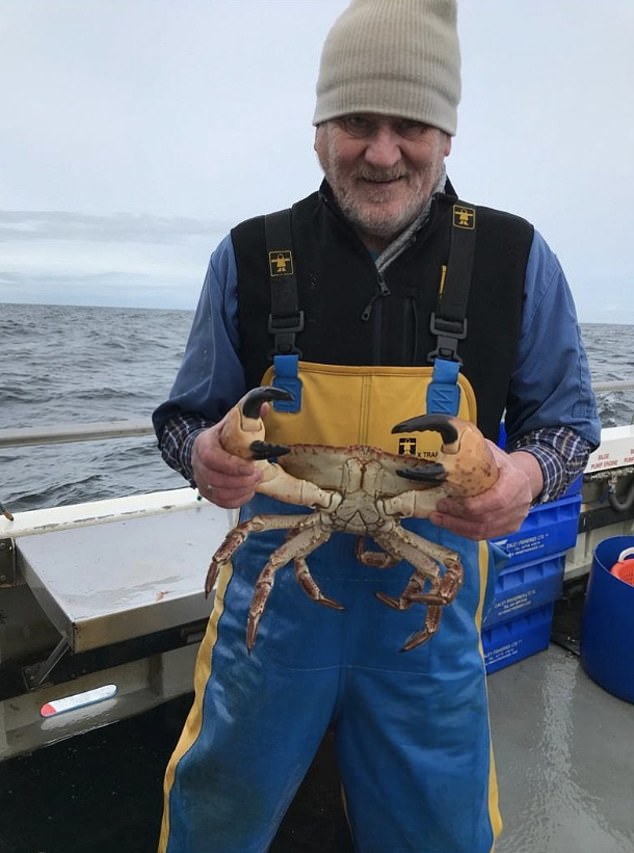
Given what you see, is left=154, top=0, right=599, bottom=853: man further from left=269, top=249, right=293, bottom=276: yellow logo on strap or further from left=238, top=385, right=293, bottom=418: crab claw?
left=238, top=385, right=293, bottom=418: crab claw

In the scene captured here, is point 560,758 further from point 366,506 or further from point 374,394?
point 374,394

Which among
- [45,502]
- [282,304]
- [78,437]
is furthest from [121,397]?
[282,304]

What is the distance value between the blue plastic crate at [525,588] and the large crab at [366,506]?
1943 millimetres

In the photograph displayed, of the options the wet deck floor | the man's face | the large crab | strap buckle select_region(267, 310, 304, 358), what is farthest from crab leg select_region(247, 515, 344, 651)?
the wet deck floor

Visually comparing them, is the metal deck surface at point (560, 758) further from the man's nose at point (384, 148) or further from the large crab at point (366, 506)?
the man's nose at point (384, 148)

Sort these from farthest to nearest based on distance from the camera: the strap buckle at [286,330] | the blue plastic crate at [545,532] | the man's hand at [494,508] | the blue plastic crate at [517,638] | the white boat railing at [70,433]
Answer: the blue plastic crate at [517,638] → the blue plastic crate at [545,532] → the white boat railing at [70,433] → the strap buckle at [286,330] → the man's hand at [494,508]

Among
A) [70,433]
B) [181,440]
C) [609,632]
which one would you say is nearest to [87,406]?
[70,433]

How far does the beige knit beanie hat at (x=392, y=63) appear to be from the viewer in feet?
6.11

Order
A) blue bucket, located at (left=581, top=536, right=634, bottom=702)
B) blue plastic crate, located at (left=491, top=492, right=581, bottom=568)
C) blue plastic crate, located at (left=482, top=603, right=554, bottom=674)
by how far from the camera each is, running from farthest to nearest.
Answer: blue plastic crate, located at (left=482, top=603, right=554, bottom=674) < blue plastic crate, located at (left=491, top=492, right=581, bottom=568) < blue bucket, located at (left=581, top=536, right=634, bottom=702)

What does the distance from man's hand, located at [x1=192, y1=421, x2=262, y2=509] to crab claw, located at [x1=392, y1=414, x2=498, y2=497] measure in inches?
14.1

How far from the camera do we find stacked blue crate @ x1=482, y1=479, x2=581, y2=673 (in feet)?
12.3

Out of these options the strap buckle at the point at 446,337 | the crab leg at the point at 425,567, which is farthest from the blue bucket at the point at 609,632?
the strap buckle at the point at 446,337

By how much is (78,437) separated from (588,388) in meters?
2.21

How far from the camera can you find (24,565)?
2.78 meters
